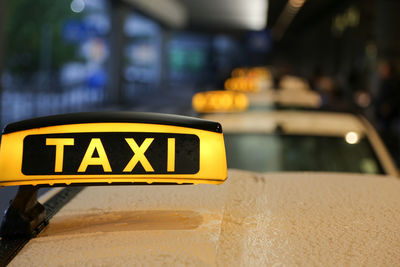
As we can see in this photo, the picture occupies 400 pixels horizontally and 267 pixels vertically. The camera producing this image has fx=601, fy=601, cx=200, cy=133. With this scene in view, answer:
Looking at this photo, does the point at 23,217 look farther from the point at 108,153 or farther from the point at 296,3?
the point at 296,3

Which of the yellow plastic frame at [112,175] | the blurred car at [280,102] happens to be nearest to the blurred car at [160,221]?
the yellow plastic frame at [112,175]

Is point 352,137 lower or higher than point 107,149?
lower

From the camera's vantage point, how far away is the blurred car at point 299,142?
389cm

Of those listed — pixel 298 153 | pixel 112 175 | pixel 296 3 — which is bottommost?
pixel 298 153

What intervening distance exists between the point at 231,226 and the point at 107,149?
0.35 metres

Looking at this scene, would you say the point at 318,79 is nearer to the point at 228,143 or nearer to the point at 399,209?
the point at 228,143

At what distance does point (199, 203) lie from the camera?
1703 millimetres

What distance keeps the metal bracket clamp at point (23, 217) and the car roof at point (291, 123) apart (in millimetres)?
2525

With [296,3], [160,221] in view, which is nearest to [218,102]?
[160,221]

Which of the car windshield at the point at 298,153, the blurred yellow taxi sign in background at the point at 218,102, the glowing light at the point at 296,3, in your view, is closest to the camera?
the car windshield at the point at 298,153

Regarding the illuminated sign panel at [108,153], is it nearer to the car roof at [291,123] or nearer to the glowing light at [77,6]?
the car roof at [291,123]

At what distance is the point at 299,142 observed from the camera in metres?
4.23

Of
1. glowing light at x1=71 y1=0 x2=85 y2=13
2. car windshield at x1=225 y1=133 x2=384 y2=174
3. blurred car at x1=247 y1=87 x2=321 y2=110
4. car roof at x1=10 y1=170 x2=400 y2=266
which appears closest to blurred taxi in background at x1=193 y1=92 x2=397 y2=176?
car windshield at x1=225 y1=133 x2=384 y2=174

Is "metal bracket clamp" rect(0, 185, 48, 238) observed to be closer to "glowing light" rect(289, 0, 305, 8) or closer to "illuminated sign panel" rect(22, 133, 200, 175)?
"illuminated sign panel" rect(22, 133, 200, 175)
